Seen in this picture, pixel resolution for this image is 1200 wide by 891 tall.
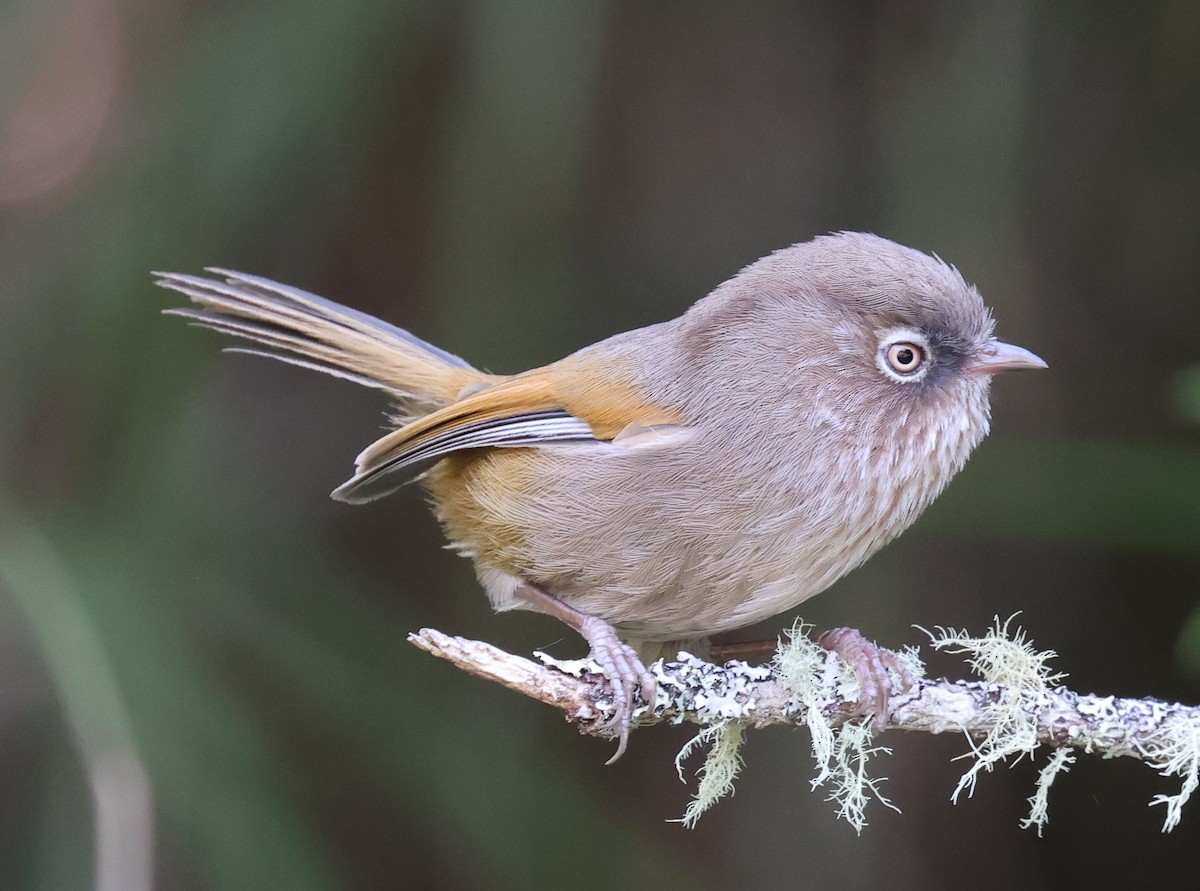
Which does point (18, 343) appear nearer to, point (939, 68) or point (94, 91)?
point (94, 91)

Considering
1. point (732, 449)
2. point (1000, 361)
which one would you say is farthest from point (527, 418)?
point (1000, 361)

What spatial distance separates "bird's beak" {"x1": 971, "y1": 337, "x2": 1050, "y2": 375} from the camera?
9.91ft

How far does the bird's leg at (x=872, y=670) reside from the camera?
272 centimetres

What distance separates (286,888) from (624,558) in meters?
1.53

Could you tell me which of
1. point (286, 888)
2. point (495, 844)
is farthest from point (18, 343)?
point (495, 844)

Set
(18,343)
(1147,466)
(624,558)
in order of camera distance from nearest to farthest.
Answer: (624,558) → (1147,466) → (18,343)

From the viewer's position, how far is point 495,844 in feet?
12.7

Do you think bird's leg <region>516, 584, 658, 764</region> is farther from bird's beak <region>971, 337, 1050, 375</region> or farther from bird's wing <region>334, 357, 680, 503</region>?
bird's beak <region>971, 337, 1050, 375</region>

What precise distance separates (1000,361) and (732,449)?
717mm

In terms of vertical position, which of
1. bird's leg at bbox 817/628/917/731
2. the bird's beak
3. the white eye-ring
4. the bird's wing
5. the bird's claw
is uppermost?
the bird's beak

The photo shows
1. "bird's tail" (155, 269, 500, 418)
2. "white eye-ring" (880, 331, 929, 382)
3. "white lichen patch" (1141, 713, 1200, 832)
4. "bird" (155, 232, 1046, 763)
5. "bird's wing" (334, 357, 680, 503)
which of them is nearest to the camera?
"white lichen patch" (1141, 713, 1200, 832)

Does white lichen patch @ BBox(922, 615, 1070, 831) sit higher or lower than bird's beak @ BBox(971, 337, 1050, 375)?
lower

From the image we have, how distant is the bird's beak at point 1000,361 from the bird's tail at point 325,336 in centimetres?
143

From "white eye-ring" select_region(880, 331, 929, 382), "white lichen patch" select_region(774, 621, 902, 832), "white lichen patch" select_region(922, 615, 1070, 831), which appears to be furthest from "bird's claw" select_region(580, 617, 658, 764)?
"white eye-ring" select_region(880, 331, 929, 382)
